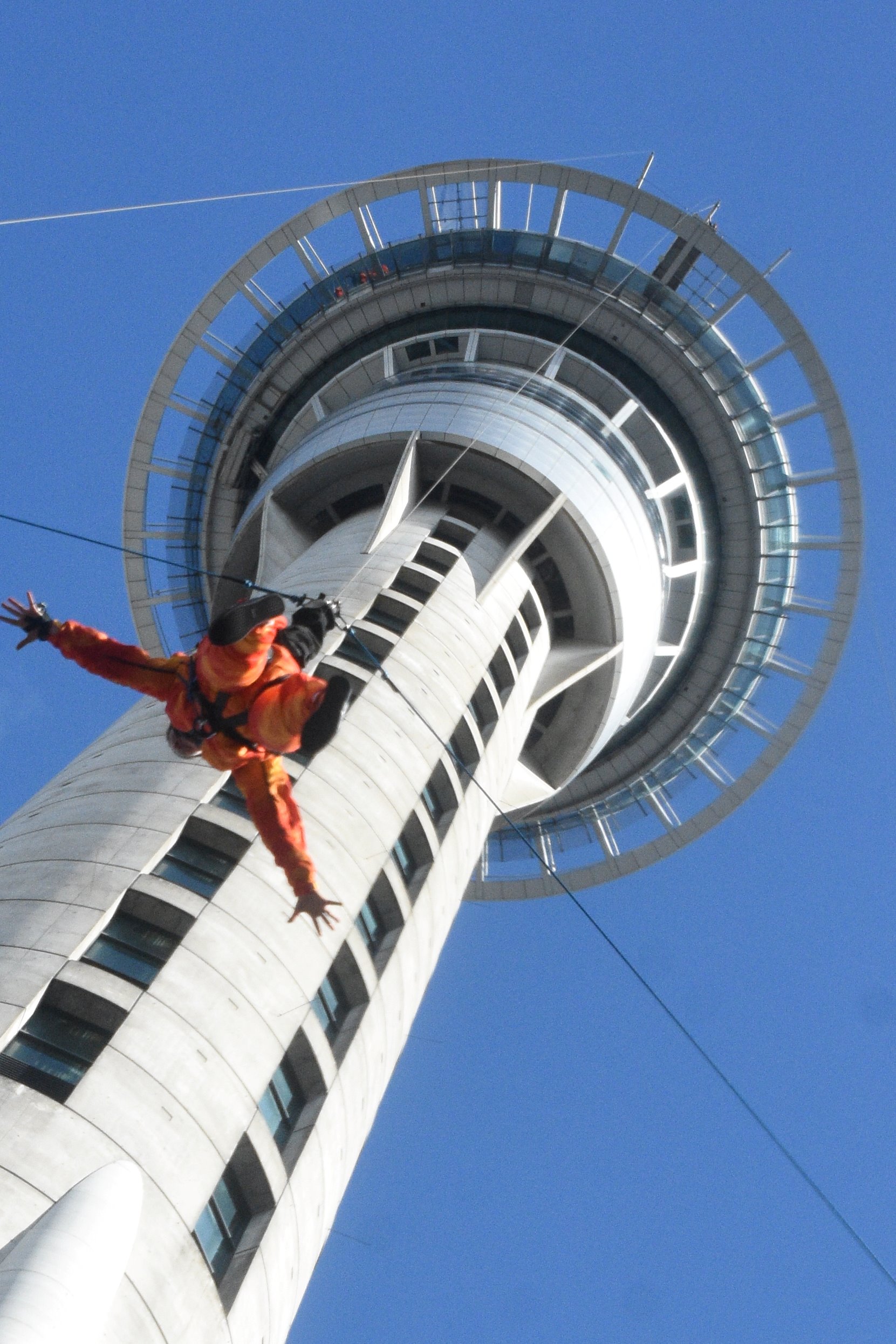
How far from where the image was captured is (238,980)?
17531mm

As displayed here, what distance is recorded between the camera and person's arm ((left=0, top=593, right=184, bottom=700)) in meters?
12.2

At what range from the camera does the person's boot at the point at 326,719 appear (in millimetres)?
10914

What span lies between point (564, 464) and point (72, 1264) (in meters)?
25.1

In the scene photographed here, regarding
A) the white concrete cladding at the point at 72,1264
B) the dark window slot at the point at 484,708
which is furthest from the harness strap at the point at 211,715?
the dark window slot at the point at 484,708

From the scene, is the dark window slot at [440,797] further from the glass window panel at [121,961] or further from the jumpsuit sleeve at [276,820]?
the jumpsuit sleeve at [276,820]

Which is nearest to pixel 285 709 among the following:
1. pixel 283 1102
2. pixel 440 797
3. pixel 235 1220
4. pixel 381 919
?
pixel 235 1220

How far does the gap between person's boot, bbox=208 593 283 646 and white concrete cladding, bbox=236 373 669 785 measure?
21.3m

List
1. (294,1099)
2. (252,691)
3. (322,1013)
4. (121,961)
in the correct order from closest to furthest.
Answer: (252,691)
(121,961)
(294,1099)
(322,1013)

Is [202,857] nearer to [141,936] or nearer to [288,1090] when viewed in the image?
[141,936]

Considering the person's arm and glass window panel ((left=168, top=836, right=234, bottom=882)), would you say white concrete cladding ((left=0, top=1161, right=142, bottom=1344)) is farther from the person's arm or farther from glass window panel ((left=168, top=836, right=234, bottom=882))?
glass window panel ((left=168, top=836, right=234, bottom=882))

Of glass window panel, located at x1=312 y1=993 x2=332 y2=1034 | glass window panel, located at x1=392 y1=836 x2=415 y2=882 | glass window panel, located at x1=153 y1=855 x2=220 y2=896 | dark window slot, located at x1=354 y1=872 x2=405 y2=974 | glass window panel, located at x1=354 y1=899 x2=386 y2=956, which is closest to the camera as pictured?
glass window panel, located at x1=153 y1=855 x2=220 y2=896

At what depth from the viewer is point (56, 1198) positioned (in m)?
13.0

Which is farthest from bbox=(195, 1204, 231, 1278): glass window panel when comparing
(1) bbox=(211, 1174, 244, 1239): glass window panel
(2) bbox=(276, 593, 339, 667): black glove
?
(2) bbox=(276, 593, 339, 667): black glove

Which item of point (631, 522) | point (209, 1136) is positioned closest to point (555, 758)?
point (631, 522)
